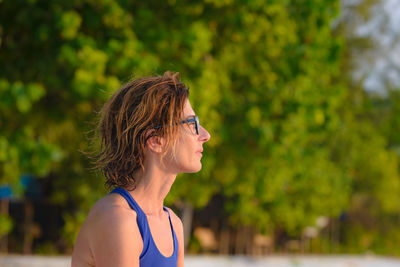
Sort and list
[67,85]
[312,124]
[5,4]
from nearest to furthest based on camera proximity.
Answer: [67,85] < [5,4] < [312,124]

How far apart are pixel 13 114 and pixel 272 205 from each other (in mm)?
9580

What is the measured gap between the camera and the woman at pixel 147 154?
2.15 metres

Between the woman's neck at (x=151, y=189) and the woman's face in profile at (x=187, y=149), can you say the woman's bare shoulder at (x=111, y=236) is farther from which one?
the woman's face in profile at (x=187, y=149)

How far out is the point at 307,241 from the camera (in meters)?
25.1

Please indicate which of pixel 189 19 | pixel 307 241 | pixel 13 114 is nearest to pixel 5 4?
pixel 13 114

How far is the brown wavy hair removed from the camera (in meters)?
2.24

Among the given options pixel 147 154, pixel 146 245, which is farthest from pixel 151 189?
pixel 146 245

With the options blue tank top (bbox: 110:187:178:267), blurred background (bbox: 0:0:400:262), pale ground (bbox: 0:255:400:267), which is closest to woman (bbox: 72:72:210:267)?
blue tank top (bbox: 110:187:178:267)

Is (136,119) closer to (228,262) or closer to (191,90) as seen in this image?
(191,90)

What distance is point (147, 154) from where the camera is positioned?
231 cm

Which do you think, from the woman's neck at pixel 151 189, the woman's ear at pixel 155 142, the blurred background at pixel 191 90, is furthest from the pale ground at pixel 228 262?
the woman's ear at pixel 155 142

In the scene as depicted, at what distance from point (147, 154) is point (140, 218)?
0.93ft

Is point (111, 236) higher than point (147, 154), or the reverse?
point (147, 154)

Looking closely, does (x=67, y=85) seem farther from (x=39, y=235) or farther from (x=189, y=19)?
(x=39, y=235)
